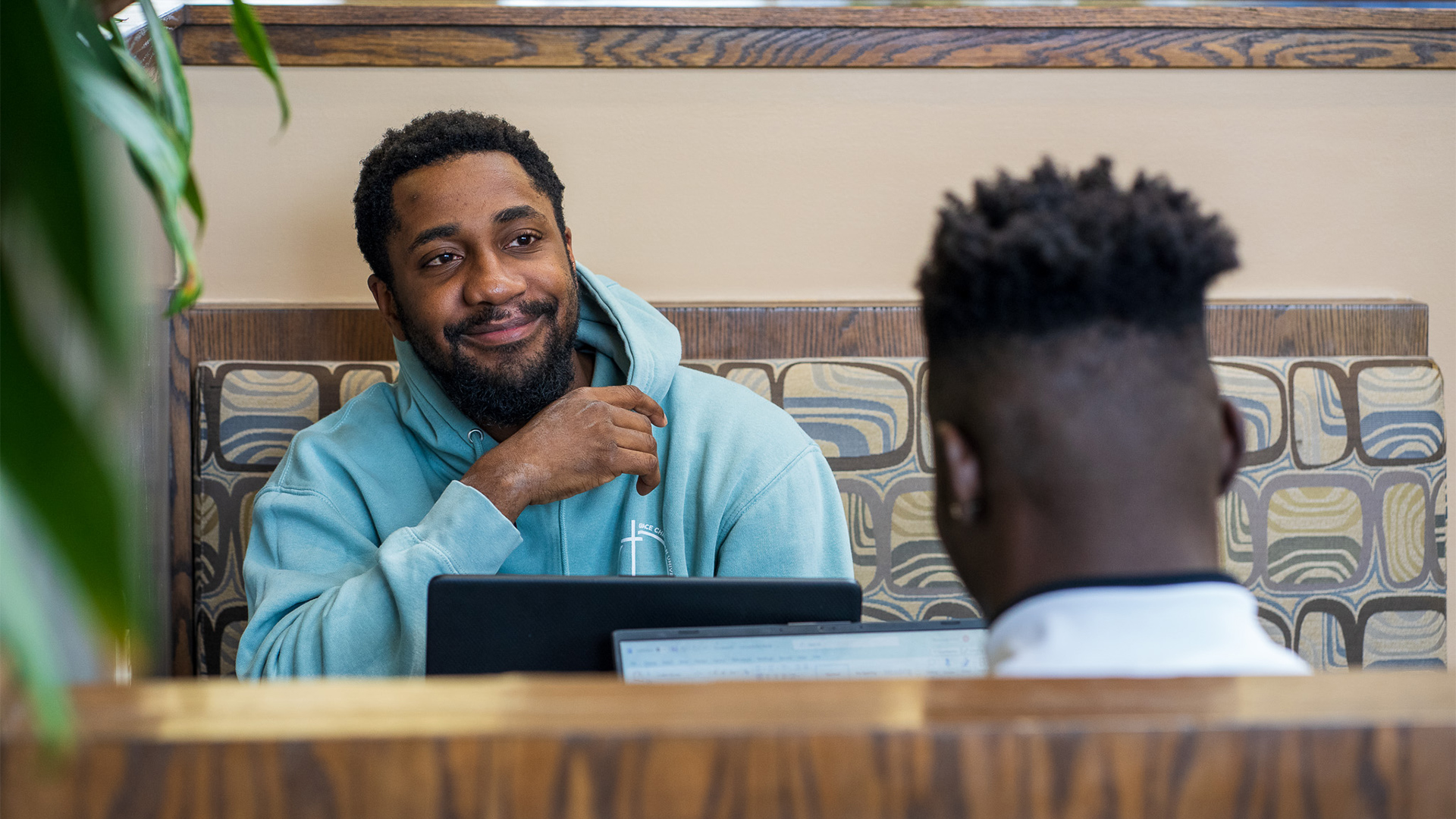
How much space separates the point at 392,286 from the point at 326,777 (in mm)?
1171

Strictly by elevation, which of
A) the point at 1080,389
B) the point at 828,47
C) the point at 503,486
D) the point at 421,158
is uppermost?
the point at 828,47

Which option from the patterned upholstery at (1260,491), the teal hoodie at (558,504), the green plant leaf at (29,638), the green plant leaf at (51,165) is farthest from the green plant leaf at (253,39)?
the patterned upholstery at (1260,491)

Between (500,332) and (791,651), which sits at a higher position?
(500,332)

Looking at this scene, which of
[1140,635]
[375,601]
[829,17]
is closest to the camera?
[1140,635]

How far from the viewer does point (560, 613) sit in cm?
83

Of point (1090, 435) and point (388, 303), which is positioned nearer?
point (1090, 435)

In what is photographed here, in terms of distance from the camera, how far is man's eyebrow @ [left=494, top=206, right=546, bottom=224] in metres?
1.38

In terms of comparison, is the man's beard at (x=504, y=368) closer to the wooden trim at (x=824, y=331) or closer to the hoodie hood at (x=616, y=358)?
the hoodie hood at (x=616, y=358)

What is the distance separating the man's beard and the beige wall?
0.36 metres

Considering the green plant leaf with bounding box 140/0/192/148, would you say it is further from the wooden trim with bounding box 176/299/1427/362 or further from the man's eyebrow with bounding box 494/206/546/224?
the wooden trim with bounding box 176/299/1427/362

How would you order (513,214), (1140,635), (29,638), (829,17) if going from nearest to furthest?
(29,638) → (1140,635) → (513,214) → (829,17)

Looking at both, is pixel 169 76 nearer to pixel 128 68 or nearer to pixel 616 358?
pixel 128 68

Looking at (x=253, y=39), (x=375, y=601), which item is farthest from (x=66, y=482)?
(x=375, y=601)

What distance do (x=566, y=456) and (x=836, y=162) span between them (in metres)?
0.74
